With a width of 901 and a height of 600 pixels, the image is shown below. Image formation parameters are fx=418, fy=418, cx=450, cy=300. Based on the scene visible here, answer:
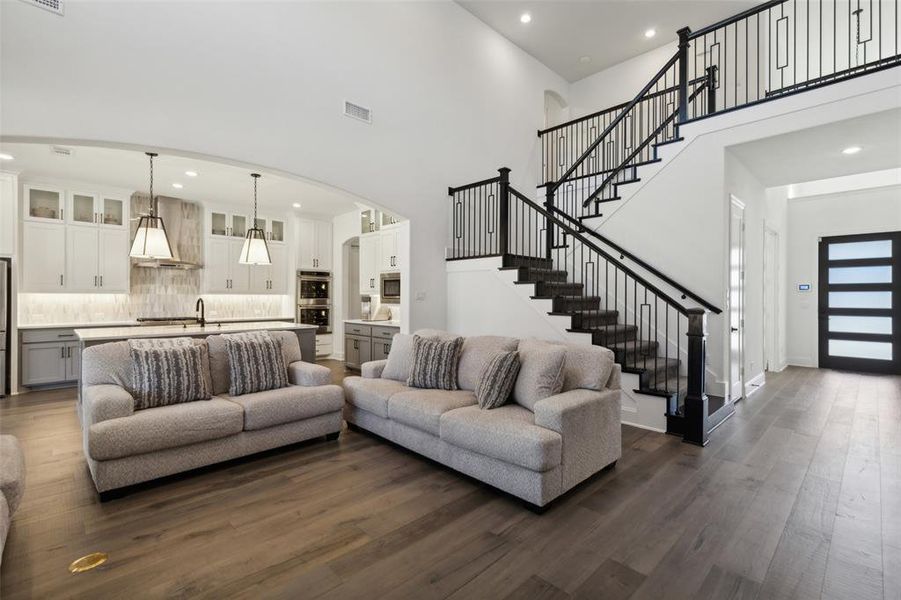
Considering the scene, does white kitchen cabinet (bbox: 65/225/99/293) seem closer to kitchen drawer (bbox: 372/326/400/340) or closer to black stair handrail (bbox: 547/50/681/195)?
kitchen drawer (bbox: 372/326/400/340)

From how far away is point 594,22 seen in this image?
267 inches

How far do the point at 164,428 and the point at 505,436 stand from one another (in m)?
2.30

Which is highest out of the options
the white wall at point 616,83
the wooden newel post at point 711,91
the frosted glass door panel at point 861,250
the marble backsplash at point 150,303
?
the white wall at point 616,83

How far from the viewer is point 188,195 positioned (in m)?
7.43

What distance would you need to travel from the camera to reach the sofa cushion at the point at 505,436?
2480 mm

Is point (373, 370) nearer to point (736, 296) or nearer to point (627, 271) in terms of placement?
point (627, 271)

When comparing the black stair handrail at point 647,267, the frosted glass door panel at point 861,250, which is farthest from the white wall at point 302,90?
the frosted glass door panel at point 861,250

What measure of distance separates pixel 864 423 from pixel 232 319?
31.0ft

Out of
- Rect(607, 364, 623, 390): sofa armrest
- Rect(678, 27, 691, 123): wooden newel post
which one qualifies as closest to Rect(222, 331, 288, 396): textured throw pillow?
Rect(607, 364, 623, 390): sofa armrest

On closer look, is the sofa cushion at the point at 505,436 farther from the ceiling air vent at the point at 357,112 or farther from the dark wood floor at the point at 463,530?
the ceiling air vent at the point at 357,112

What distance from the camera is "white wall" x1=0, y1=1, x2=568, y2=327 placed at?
131 inches

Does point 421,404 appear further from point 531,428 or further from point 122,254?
point 122,254

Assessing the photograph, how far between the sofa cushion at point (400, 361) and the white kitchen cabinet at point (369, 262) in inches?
149

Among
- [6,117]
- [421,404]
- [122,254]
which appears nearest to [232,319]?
[122,254]
